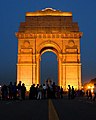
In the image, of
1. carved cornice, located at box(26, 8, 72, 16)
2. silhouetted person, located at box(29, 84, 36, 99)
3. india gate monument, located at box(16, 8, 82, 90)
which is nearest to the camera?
silhouetted person, located at box(29, 84, 36, 99)

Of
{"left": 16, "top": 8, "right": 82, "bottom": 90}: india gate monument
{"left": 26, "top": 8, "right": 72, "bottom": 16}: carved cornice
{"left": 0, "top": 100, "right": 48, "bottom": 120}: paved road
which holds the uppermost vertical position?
{"left": 26, "top": 8, "right": 72, "bottom": 16}: carved cornice

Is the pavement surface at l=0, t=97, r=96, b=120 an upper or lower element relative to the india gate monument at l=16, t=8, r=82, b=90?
lower

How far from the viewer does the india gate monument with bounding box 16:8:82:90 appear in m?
51.9

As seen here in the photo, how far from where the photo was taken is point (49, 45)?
53562 mm

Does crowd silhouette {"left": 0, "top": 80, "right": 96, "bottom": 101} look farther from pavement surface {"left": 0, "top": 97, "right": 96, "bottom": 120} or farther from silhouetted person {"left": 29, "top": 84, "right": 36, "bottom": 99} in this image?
pavement surface {"left": 0, "top": 97, "right": 96, "bottom": 120}

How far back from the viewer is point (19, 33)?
52.8 metres

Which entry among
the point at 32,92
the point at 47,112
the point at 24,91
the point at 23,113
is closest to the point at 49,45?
the point at 32,92

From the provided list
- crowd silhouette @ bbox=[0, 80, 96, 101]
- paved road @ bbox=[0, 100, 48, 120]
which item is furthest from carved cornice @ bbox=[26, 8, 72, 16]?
paved road @ bbox=[0, 100, 48, 120]

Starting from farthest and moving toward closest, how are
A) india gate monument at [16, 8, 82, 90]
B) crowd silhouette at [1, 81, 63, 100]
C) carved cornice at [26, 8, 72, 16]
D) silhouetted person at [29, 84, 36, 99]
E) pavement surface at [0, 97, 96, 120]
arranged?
1. carved cornice at [26, 8, 72, 16]
2. india gate monument at [16, 8, 82, 90]
3. silhouetted person at [29, 84, 36, 99]
4. crowd silhouette at [1, 81, 63, 100]
5. pavement surface at [0, 97, 96, 120]

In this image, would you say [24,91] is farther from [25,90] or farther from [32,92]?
[25,90]

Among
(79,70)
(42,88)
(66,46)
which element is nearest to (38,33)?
(66,46)

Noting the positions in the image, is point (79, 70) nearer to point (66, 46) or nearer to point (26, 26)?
point (66, 46)

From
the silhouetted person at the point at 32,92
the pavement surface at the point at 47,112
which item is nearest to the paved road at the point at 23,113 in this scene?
the pavement surface at the point at 47,112

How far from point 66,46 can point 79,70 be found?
157 inches
